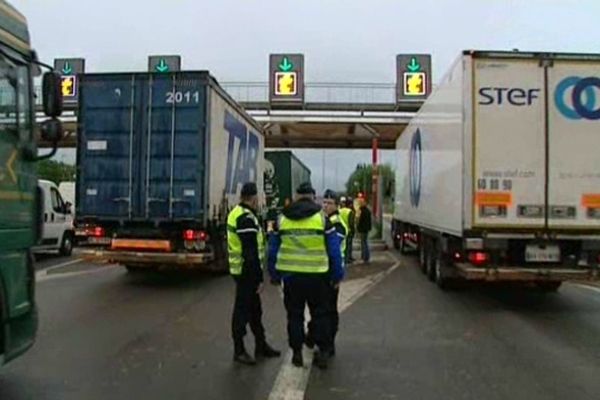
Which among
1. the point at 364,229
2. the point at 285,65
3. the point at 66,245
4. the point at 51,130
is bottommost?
the point at 66,245

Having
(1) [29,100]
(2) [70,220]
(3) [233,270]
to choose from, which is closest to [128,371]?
(3) [233,270]

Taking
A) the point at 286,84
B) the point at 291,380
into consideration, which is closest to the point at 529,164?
the point at 291,380

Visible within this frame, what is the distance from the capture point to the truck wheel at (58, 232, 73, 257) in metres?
22.4

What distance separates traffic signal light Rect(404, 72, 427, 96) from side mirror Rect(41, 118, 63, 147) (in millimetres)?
22002

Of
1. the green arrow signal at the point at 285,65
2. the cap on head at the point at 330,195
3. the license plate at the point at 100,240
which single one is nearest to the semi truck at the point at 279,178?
the green arrow signal at the point at 285,65

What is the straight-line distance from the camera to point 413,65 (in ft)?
89.5

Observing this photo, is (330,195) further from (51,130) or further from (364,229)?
(364,229)

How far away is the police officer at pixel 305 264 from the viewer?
7.31m

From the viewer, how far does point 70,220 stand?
2270 centimetres

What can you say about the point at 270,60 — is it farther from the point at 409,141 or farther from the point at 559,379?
the point at 559,379

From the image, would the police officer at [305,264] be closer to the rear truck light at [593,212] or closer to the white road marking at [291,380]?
the white road marking at [291,380]

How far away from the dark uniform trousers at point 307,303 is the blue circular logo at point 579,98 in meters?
5.51

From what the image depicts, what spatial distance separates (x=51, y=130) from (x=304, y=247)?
2.56m

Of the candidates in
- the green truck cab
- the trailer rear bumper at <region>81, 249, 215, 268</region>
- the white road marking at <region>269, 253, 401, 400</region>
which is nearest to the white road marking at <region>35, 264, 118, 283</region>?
the trailer rear bumper at <region>81, 249, 215, 268</region>
